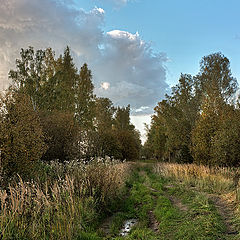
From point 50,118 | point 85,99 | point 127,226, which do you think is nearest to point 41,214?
point 127,226

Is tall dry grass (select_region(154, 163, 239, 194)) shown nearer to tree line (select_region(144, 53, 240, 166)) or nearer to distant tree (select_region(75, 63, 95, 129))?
tree line (select_region(144, 53, 240, 166))

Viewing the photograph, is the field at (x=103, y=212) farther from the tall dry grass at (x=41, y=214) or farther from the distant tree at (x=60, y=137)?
the distant tree at (x=60, y=137)

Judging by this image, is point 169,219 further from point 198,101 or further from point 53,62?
point 53,62

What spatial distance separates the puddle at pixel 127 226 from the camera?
5.58 m

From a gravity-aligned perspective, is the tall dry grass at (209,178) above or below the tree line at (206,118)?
below

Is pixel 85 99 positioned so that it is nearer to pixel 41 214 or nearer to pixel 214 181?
pixel 214 181

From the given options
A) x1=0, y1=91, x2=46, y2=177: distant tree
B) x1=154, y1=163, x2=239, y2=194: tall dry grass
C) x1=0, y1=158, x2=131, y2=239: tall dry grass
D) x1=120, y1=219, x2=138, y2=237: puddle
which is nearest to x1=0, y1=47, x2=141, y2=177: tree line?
x1=0, y1=91, x2=46, y2=177: distant tree

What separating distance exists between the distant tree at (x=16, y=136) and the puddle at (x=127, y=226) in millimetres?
4143

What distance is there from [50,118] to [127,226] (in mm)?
10554

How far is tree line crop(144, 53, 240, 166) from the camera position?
13.3 meters

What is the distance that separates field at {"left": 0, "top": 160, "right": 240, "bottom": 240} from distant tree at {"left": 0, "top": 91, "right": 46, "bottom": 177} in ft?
3.04

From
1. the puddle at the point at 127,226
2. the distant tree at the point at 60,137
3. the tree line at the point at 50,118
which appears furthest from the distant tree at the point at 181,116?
the puddle at the point at 127,226

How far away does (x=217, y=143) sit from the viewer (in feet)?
43.8

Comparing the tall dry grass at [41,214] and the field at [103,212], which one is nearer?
the tall dry grass at [41,214]
